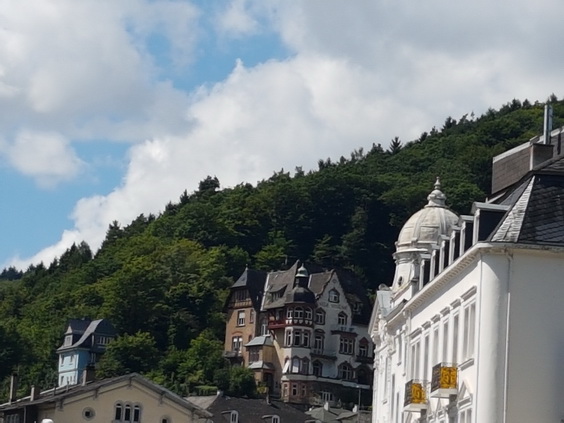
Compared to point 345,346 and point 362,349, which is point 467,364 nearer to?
point 345,346

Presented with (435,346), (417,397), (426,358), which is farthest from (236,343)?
(435,346)

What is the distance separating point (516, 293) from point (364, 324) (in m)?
124

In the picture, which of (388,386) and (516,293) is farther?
(388,386)

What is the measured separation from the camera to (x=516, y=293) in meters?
44.1

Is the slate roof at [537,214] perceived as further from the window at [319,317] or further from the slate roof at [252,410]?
the window at [319,317]

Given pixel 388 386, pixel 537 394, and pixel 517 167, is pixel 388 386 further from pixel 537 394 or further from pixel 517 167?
pixel 537 394

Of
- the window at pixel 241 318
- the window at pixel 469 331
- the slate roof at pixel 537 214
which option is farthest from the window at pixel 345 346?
the slate roof at pixel 537 214

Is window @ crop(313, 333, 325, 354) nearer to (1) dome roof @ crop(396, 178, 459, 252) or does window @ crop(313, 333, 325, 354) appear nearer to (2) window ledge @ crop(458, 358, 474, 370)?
(1) dome roof @ crop(396, 178, 459, 252)

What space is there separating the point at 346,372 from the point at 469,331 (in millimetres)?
118956

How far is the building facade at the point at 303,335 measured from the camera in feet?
528

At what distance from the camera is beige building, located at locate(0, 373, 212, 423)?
97.7 m

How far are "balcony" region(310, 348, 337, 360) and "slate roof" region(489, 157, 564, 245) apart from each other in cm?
11881

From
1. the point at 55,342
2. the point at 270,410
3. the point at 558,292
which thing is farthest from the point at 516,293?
the point at 55,342

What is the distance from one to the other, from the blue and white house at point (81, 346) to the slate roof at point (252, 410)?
35989mm
